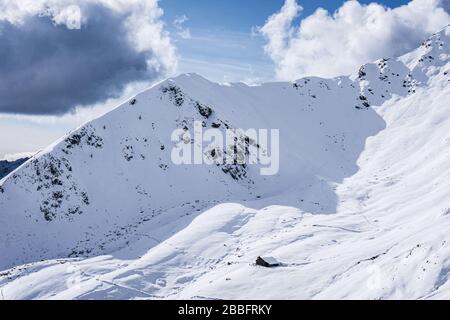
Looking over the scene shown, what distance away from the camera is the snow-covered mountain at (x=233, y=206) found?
100 feet

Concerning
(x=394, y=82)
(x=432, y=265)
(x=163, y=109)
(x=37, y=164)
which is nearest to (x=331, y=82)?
(x=394, y=82)

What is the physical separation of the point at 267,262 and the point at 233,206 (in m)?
17.1

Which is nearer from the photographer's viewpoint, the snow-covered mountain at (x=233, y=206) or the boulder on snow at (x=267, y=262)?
the snow-covered mountain at (x=233, y=206)

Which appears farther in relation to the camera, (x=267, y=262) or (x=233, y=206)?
(x=233, y=206)

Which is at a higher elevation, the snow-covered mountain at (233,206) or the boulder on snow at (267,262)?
the snow-covered mountain at (233,206)

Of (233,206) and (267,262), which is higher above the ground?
(233,206)

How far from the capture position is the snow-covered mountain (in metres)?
30.6

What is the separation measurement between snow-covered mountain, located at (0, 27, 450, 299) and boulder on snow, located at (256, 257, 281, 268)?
701mm

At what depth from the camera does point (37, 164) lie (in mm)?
52750

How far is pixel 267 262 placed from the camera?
108 ft

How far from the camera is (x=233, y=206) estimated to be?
49594 mm

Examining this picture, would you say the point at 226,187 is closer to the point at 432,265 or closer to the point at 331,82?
the point at 432,265

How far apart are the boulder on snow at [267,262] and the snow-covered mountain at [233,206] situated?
2.30ft
